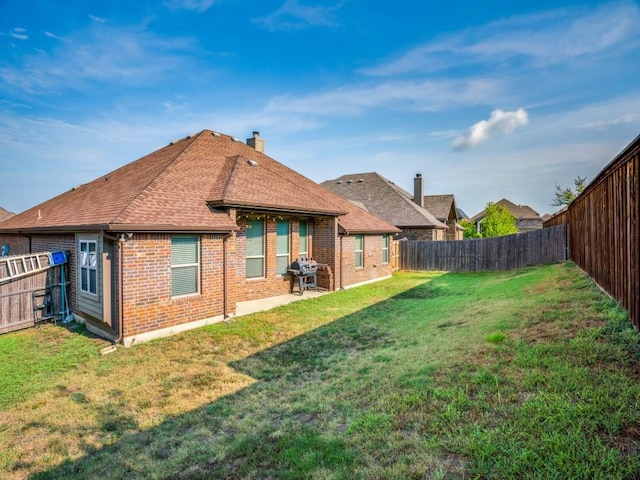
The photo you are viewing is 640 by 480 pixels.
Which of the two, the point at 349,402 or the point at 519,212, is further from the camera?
the point at 519,212

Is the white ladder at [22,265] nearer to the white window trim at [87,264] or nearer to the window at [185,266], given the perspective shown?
the white window trim at [87,264]

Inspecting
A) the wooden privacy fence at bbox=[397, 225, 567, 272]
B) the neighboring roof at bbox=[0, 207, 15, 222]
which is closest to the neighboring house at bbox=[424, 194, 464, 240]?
the wooden privacy fence at bbox=[397, 225, 567, 272]

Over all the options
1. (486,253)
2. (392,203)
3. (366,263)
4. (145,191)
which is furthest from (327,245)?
(392,203)

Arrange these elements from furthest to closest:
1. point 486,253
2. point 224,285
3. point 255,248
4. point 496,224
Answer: point 496,224, point 486,253, point 255,248, point 224,285

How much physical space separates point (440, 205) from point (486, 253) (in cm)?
1321

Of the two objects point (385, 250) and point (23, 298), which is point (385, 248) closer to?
point (385, 250)

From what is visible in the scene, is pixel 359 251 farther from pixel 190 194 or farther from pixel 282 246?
pixel 190 194

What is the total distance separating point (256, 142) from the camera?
1703cm

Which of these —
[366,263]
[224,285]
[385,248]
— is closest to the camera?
[224,285]

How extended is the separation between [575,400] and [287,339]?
19.0ft

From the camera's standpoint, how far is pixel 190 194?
994 cm

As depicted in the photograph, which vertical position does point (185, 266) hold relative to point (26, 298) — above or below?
above

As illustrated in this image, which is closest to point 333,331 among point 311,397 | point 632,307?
point 311,397

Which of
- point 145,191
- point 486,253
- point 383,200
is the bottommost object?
point 486,253
